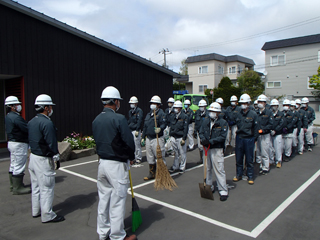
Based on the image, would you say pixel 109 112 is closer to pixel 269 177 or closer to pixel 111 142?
pixel 111 142

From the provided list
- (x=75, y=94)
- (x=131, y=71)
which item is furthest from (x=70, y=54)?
(x=131, y=71)

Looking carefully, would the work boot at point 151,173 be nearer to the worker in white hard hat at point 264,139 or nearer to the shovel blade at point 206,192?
the shovel blade at point 206,192

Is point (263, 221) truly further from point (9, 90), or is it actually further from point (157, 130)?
point (9, 90)

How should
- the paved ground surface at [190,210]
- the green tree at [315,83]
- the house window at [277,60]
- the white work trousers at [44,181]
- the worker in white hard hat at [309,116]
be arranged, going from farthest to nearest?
1. the house window at [277,60]
2. the green tree at [315,83]
3. the worker in white hard hat at [309,116]
4. the white work trousers at [44,181]
5. the paved ground surface at [190,210]

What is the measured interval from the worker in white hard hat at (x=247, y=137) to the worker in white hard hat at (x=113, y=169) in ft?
12.5

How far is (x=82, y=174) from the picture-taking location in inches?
288

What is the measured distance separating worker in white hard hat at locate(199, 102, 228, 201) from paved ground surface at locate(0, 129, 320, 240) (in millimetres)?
391

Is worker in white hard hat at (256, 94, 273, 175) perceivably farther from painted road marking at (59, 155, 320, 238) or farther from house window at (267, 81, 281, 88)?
house window at (267, 81, 281, 88)

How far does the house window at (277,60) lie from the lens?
31016 mm

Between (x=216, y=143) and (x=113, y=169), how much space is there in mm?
2678

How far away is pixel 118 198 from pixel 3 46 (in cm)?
808

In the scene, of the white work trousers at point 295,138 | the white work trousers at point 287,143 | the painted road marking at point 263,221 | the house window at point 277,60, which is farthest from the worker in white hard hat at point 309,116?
the house window at point 277,60

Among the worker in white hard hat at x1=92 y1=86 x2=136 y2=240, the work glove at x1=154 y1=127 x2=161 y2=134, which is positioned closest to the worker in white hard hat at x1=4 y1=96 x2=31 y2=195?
the worker in white hard hat at x1=92 y1=86 x2=136 y2=240

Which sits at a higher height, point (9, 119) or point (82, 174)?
point (9, 119)
